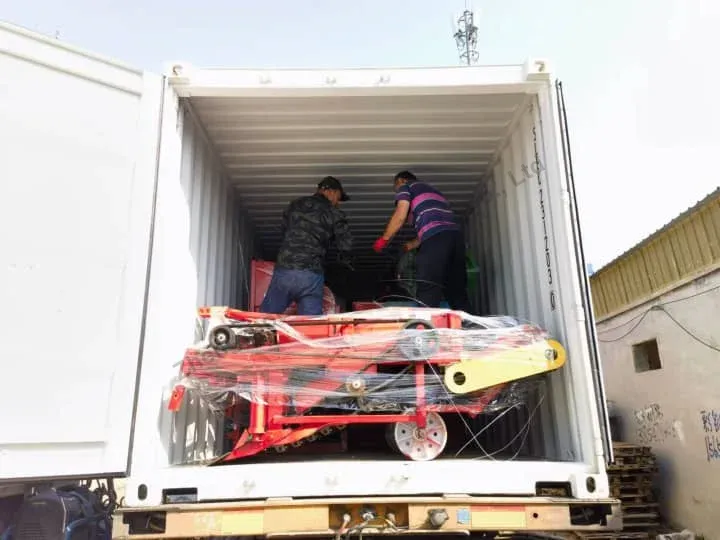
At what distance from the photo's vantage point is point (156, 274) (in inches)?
120

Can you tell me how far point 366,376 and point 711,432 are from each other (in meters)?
5.89

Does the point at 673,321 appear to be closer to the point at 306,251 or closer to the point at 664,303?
the point at 664,303

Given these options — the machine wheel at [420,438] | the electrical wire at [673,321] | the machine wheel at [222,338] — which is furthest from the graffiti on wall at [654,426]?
the machine wheel at [222,338]

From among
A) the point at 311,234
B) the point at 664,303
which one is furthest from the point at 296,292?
the point at 664,303

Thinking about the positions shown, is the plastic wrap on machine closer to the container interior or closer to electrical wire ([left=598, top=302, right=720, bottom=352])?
the container interior

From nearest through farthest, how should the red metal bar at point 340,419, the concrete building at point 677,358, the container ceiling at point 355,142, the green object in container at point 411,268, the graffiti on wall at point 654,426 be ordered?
the red metal bar at point 340,419 → the container ceiling at point 355,142 → the green object in container at point 411,268 → the concrete building at point 677,358 → the graffiti on wall at point 654,426

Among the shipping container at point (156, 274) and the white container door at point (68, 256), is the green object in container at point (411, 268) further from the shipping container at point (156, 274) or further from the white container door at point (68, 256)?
the white container door at point (68, 256)

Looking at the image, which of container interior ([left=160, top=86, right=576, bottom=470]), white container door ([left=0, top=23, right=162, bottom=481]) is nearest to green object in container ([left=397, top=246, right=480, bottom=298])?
container interior ([left=160, top=86, right=576, bottom=470])

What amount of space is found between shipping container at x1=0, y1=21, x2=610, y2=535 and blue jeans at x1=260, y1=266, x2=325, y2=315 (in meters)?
0.60

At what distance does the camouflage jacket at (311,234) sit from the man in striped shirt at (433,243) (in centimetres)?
37

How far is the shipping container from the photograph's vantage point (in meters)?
2.70

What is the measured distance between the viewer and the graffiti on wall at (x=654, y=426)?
7.89 meters

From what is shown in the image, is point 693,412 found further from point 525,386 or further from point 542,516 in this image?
point 542,516

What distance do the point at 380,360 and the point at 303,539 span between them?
96cm
